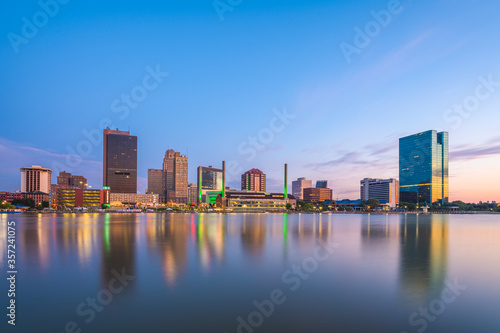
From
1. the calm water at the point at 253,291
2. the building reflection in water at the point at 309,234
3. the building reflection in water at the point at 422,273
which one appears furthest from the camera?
the building reflection in water at the point at 309,234

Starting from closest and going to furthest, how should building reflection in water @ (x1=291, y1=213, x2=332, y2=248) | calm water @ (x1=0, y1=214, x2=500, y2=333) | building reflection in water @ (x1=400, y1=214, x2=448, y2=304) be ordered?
1. calm water @ (x1=0, y1=214, x2=500, y2=333)
2. building reflection in water @ (x1=400, y1=214, x2=448, y2=304)
3. building reflection in water @ (x1=291, y1=213, x2=332, y2=248)

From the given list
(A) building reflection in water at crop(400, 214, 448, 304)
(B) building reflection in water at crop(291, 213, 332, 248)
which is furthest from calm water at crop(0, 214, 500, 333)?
(B) building reflection in water at crop(291, 213, 332, 248)

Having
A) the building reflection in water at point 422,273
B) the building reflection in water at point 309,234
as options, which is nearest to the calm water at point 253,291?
the building reflection in water at point 422,273

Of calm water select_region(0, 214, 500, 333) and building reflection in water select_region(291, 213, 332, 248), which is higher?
calm water select_region(0, 214, 500, 333)

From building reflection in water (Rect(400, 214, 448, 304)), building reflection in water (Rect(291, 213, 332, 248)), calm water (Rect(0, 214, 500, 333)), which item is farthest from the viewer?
building reflection in water (Rect(291, 213, 332, 248))

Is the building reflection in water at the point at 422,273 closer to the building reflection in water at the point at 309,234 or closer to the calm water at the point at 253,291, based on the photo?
the calm water at the point at 253,291

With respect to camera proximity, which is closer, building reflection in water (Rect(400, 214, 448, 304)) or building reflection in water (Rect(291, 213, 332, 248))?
building reflection in water (Rect(400, 214, 448, 304))

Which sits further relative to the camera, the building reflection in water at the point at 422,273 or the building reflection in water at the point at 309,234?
the building reflection in water at the point at 309,234

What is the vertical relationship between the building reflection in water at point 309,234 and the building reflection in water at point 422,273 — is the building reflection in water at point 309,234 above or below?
below

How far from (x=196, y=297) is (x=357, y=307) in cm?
914

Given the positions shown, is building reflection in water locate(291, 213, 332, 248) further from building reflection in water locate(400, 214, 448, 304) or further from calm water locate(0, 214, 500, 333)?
building reflection in water locate(400, 214, 448, 304)

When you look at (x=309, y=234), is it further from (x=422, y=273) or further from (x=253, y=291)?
(x=253, y=291)

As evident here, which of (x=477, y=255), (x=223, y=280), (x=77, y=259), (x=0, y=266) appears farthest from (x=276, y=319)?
(x=477, y=255)

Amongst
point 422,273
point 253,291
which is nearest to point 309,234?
point 422,273
